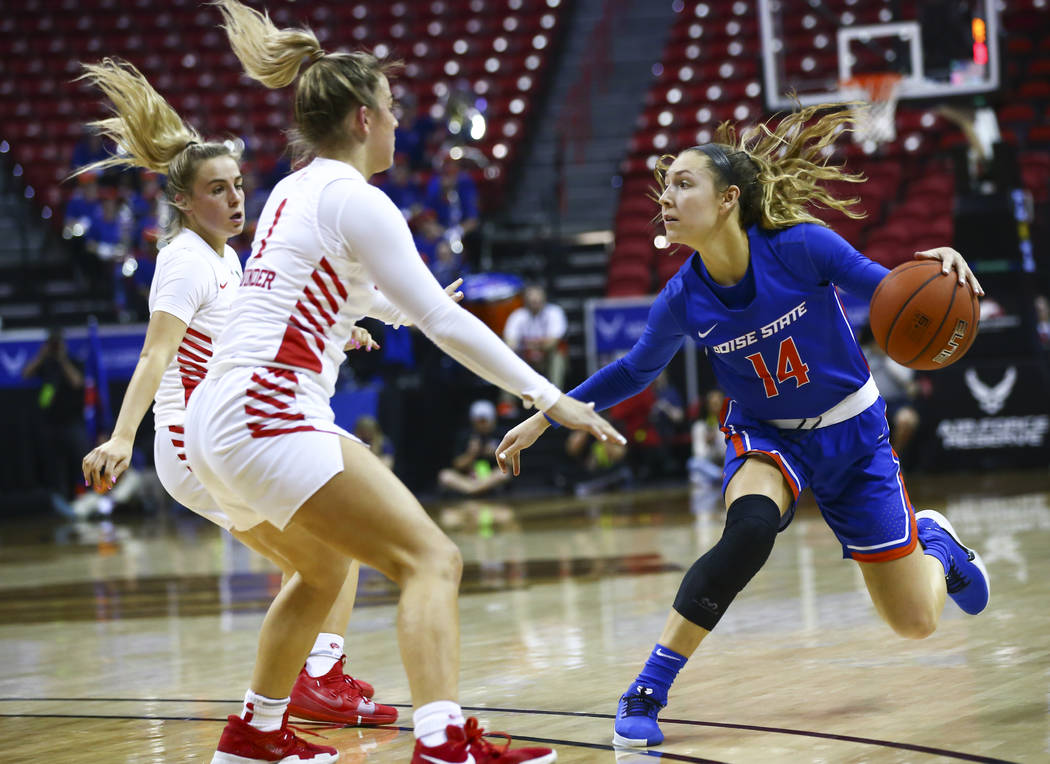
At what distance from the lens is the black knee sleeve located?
374 centimetres

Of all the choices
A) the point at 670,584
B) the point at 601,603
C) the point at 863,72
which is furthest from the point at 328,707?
the point at 863,72

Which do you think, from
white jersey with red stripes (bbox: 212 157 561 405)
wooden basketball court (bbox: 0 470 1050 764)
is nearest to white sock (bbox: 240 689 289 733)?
wooden basketball court (bbox: 0 470 1050 764)

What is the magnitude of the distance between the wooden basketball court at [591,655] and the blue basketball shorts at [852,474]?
0.49 metres

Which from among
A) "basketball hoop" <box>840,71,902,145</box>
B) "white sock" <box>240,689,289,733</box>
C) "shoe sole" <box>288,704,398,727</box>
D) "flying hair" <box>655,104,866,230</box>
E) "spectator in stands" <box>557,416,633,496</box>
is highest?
"basketball hoop" <box>840,71,902,145</box>

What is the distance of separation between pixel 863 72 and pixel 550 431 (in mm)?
5109

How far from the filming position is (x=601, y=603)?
631 centimetres

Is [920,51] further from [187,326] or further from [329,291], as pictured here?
[329,291]

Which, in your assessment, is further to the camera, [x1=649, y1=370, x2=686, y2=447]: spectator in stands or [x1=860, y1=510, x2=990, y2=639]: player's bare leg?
[x1=649, y1=370, x2=686, y2=447]: spectator in stands

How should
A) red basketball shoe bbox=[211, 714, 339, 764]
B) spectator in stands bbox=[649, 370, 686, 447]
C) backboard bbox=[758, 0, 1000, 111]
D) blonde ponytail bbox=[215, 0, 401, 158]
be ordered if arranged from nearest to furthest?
blonde ponytail bbox=[215, 0, 401, 158] < red basketball shoe bbox=[211, 714, 339, 764] < backboard bbox=[758, 0, 1000, 111] < spectator in stands bbox=[649, 370, 686, 447]

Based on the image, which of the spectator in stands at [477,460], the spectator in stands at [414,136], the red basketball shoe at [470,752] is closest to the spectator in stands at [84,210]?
the spectator in stands at [414,136]

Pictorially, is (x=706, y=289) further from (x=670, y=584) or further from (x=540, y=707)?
(x=670, y=584)

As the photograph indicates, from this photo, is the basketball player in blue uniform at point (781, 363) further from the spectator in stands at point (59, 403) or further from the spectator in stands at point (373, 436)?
the spectator in stands at point (59, 403)

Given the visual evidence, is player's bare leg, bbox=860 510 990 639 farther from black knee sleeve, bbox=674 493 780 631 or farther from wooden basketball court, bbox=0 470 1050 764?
black knee sleeve, bbox=674 493 780 631

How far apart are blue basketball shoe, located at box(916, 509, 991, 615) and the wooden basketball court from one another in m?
0.20
